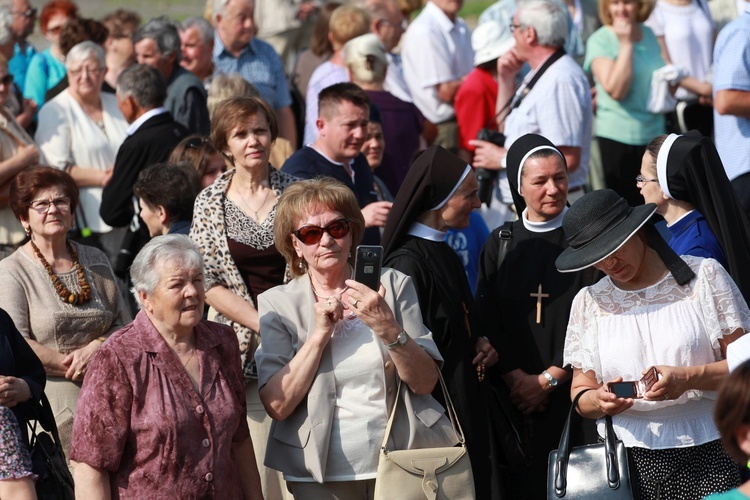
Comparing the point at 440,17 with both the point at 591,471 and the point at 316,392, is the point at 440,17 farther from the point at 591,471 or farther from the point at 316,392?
the point at 591,471

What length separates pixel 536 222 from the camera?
6441mm

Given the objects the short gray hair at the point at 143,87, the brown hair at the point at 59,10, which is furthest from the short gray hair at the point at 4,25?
the short gray hair at the point at 143,87

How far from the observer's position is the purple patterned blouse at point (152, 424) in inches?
195

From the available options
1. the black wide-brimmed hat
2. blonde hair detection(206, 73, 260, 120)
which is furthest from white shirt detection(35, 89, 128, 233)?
the black wide-brimmed hat

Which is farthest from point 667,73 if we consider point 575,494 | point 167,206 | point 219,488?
point 219,488

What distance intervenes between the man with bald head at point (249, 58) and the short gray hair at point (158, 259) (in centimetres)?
507

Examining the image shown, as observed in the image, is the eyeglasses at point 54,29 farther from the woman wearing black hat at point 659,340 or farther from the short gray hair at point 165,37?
the woman wearing black hat at point 659,340

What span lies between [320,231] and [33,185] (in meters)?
1.75

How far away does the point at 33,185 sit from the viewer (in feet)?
20.6

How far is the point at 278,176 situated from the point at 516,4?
5410 millimetres

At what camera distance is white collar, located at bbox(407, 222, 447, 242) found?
20.5ft

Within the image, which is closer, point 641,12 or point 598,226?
point 598,226

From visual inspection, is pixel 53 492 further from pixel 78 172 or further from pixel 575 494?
pixel 78 172

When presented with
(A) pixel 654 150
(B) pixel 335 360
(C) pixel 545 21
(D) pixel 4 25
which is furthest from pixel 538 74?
(D) pixel 4 25
